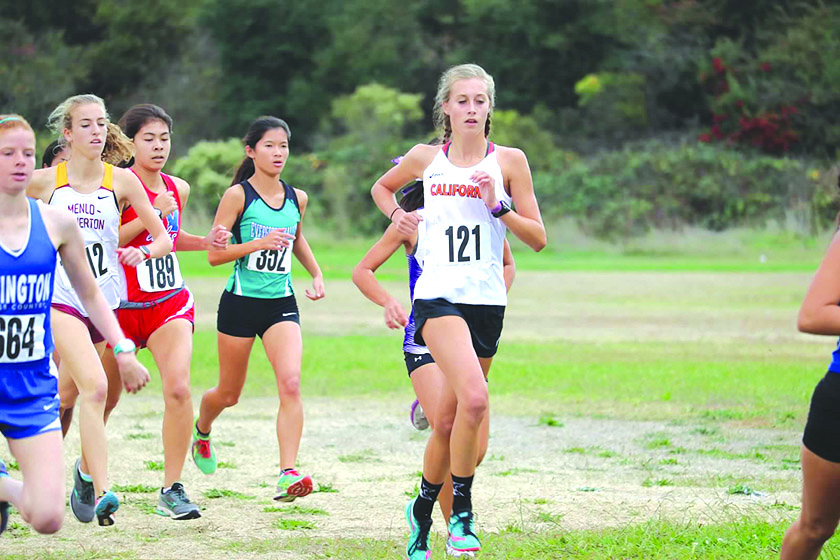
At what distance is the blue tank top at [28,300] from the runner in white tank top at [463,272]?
176cm

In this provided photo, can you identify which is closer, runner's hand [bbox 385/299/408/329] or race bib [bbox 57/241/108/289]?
runner's hand [bbox 385/299/408/329]

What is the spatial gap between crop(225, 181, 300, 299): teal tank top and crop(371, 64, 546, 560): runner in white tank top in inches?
66.8

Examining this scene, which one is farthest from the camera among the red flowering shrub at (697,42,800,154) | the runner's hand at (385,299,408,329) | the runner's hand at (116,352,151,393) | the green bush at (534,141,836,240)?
the red flowering shrub at (697,42,800,154)

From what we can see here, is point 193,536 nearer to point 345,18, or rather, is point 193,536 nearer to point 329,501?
point 329,501

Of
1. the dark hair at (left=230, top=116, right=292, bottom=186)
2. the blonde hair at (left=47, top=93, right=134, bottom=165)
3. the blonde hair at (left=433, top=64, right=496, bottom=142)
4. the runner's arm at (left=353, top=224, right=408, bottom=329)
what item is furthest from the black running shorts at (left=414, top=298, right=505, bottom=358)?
the blonde hair at (left=47, top=93, right=134, bottom=165)

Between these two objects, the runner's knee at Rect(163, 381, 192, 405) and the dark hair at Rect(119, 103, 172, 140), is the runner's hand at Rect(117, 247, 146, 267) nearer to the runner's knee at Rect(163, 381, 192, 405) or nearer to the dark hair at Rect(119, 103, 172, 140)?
the runner's knee at Rect(163, 381, 192, 405)

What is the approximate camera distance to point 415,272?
23.3ft

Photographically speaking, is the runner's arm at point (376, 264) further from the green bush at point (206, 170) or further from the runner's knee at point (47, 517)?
the green bush at point (206, 170)

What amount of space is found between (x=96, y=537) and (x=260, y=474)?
2212 mm

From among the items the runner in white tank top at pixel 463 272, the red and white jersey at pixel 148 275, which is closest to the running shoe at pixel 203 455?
the red and white jersey at pixel 148 275

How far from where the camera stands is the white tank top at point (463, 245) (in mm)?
6016

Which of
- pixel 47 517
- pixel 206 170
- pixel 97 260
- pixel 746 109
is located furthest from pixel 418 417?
pixel 746 109

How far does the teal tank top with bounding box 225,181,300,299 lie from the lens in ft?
25.6

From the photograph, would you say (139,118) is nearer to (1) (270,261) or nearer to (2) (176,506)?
(1) (270,261)
